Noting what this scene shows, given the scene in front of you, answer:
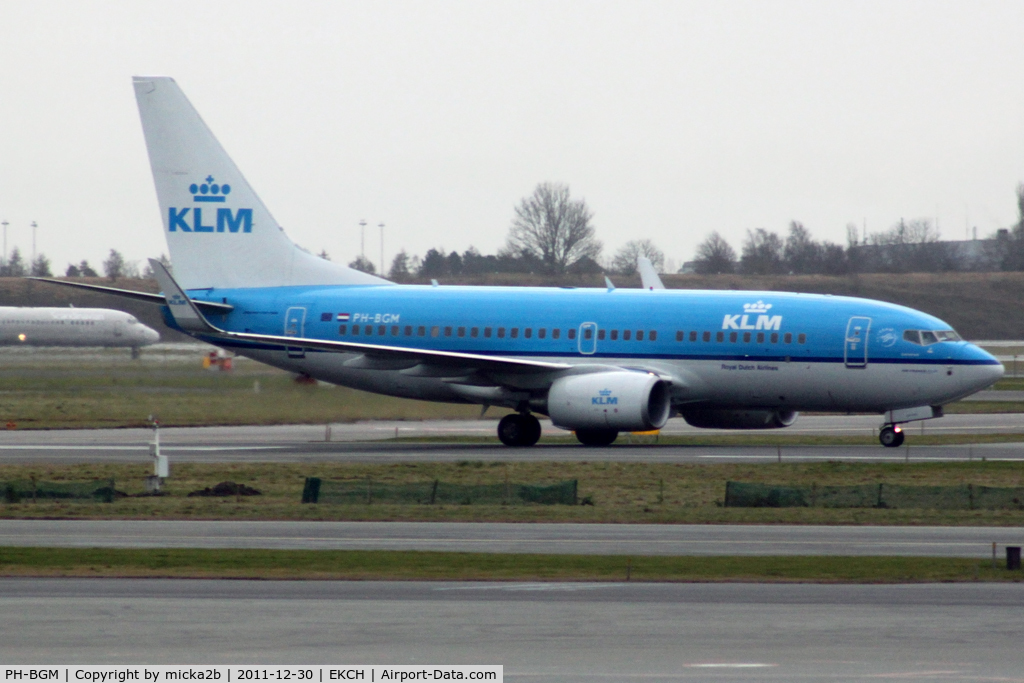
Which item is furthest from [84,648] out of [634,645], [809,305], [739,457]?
[809,305]

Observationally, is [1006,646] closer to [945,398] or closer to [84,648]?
[84,648]

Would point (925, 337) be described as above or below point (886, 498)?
above

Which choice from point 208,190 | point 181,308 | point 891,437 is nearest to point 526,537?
point 891,437

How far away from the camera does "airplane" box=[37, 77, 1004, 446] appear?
1478 inches

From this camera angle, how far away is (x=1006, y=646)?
1317 cm

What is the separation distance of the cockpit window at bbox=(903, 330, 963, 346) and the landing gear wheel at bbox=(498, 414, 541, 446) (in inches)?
422

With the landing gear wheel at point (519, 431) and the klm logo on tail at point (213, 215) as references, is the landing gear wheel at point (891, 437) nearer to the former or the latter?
the landing gear wheel at point (519, 431)

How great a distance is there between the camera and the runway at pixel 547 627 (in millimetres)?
12328

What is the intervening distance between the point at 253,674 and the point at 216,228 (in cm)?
3389

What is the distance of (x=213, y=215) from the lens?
4419 cm

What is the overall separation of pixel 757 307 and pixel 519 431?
25.3ft

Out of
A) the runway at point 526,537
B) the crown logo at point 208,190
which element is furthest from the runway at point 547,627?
the crown logo at point 208,190

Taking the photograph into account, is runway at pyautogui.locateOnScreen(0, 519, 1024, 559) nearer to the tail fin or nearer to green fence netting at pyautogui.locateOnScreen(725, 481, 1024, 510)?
green fence netting at pyautogui.locateOnScreen(725, 481, 1024, 510)

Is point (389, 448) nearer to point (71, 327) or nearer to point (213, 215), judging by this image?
point (213, 215)
